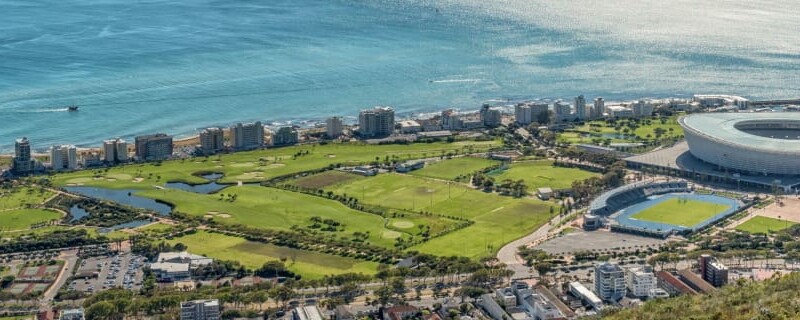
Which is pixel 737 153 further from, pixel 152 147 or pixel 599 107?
pixel 152 147

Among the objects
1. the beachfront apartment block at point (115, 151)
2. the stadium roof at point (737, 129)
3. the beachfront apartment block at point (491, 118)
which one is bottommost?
the beachfront apartment block at point (115, 151)

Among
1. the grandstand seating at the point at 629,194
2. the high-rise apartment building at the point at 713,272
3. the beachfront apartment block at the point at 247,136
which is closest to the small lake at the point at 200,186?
the beachfront apartment block at the point at 247,136

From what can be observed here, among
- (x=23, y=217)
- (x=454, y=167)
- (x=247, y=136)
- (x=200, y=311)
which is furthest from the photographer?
(x=247, y=136)

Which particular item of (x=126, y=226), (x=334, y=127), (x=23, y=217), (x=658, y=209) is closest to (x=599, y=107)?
(x=334, y=127)

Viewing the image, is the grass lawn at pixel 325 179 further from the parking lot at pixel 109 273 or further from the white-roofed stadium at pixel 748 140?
the white-roofed stadium at pixel 748 140

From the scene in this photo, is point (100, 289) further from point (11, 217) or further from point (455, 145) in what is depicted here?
point (455, 145)
